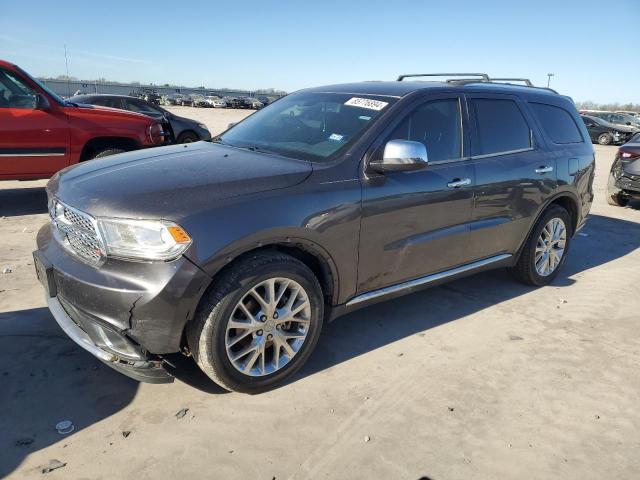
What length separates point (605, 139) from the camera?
25.0 meters

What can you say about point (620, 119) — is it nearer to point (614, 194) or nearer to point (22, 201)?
point (614, 194)

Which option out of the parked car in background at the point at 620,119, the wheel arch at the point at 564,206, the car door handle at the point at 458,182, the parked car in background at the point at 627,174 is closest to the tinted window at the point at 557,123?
the wheel arch at the point at 564,206

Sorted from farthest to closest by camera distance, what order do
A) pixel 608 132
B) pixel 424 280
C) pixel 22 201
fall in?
pixel 608 132
pixel 22 201
pixel 424 280

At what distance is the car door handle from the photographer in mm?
3736

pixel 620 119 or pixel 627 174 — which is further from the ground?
pixel 620 119

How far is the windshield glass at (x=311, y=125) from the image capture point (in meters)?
3.40

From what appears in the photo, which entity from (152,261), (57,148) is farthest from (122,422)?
(57,148)

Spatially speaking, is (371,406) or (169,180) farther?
(371,406)

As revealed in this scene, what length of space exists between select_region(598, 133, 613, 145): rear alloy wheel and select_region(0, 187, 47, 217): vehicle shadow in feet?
83.0

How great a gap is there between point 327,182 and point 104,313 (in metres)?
1.43

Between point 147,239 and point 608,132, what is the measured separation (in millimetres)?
27469

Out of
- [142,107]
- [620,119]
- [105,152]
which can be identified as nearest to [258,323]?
[105,152]

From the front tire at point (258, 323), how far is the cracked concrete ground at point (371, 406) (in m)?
0.17

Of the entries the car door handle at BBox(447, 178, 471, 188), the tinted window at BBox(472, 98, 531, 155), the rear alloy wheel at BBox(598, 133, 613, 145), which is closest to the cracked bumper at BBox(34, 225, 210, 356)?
the car door handle at BBox(447, 178, 471, 188)
